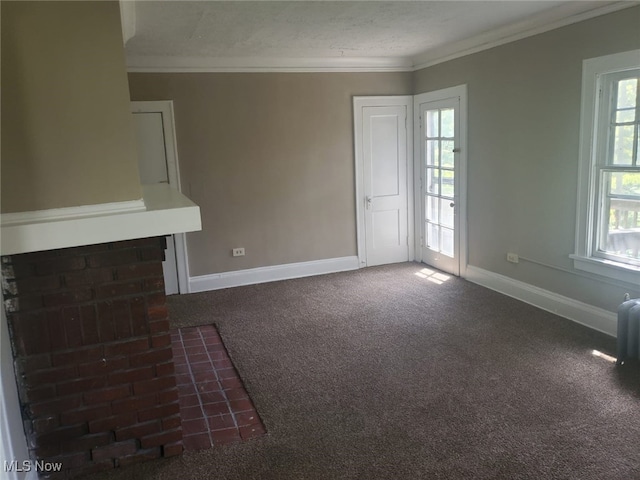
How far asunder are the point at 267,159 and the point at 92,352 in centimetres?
358

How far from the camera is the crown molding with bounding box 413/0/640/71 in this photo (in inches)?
145

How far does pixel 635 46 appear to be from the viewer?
3.44m

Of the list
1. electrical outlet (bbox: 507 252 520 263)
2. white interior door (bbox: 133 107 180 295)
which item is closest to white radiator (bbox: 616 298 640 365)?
electrical outlet (bbox: 507 252 520 263)

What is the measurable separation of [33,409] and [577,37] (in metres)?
4.36

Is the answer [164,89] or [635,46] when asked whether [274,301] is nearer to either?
[164,89]

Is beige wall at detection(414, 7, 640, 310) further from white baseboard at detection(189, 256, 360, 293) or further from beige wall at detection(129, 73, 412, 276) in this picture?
white baseboard at detection(189, 256, 360, 293)

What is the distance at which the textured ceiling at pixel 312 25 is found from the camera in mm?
3601

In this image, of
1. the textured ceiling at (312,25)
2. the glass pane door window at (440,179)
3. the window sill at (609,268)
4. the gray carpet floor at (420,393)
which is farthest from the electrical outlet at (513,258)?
the textured ceiling at (312,25)

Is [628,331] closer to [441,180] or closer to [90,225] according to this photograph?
[441,180]

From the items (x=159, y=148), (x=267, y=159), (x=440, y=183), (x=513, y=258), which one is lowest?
(x=513, y=258)

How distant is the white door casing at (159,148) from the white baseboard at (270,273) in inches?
14.5

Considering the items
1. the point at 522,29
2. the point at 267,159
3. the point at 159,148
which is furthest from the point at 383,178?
the point at 159,148

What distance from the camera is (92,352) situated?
2.41m

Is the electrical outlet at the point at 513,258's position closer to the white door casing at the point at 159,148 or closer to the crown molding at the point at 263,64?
the crown molding at the point at 263,64
